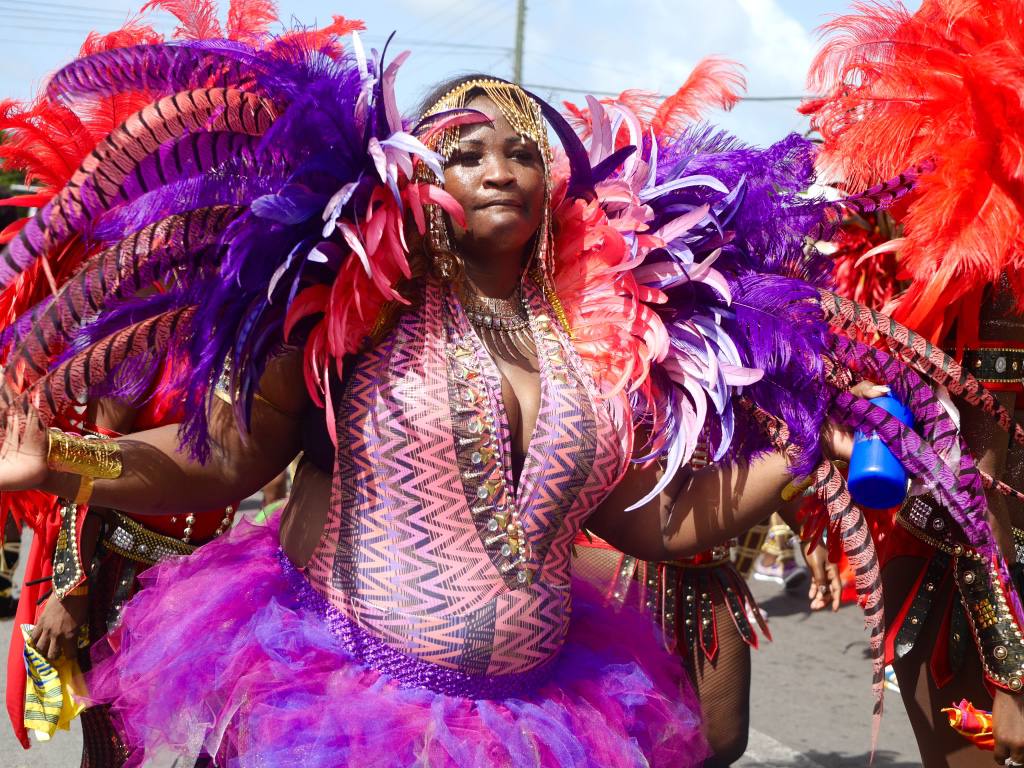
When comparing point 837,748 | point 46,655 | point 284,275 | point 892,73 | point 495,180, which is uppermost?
point 892,73

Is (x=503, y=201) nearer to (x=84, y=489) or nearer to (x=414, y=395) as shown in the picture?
(x=414, y=395)

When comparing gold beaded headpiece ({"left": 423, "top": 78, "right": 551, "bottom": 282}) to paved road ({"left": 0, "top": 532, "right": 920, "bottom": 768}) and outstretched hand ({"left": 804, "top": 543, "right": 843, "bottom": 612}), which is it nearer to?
outstretched hand ({"left": 804, "top": 543, "right": 843, "bottom": 612})

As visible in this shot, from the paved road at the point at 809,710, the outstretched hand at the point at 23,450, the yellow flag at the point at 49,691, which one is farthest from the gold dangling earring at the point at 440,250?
the paved road at the point at 809,710

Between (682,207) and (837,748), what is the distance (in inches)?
123

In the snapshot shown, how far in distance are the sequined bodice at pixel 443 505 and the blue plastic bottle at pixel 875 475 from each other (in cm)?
54

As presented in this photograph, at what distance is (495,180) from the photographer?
216 centimetres

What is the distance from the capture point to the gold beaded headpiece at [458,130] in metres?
2.19

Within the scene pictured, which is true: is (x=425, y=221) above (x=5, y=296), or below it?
above

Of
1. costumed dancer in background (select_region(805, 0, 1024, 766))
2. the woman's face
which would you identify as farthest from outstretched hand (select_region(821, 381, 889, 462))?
the woman's face

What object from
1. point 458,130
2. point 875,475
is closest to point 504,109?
point 458,130

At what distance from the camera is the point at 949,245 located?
2707 mm

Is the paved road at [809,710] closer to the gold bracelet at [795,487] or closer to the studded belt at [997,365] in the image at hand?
the studded belt at [997,365]

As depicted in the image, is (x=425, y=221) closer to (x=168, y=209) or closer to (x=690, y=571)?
(x=168, y=209)

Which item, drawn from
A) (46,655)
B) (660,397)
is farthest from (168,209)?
(46,655)
